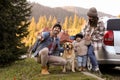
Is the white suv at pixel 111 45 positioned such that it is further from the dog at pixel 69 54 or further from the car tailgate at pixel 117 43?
the dog at pixel 69 54

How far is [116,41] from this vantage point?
11.0 m

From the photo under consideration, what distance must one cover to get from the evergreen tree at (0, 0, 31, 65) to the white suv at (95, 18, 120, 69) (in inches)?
270

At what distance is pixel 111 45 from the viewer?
1105 cm

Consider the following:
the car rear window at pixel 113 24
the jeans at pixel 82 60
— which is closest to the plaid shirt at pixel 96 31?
the car rear window at pixel 113 24

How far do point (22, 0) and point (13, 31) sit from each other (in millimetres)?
2557

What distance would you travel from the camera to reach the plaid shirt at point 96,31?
36.5ft

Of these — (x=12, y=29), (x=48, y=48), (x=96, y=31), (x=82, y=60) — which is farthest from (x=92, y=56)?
(x=12, y=29)

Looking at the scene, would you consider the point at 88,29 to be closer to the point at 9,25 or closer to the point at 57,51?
the point at 57,51

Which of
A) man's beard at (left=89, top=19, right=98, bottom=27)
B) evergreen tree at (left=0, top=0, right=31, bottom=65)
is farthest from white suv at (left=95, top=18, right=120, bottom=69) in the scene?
evergreen tree at (left=0, top=0, right=31, bottom=65)

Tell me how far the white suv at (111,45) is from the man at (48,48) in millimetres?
1225

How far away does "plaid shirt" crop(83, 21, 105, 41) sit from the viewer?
11.1 metres

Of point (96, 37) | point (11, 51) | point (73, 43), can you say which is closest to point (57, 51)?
point (73, 43)

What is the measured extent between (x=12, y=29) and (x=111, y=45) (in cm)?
803

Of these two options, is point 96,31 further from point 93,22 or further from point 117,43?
point 117,43
